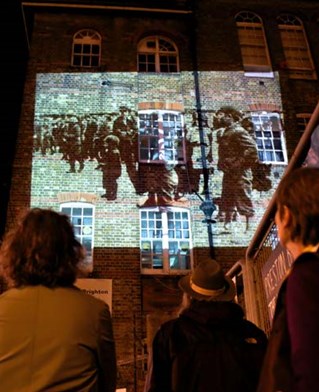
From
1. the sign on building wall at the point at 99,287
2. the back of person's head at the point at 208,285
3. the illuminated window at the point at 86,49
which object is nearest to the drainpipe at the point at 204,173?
the sign on building wall at the point at 99,287

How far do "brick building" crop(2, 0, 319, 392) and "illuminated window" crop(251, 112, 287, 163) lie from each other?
4 cm

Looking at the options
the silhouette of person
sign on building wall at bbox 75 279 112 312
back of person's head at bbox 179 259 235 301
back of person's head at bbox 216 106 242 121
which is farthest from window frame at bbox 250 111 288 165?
back of person's head at bbox 179 259 235 301

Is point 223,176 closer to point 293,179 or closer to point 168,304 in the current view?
point 168,304

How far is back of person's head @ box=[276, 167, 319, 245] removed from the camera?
186cm

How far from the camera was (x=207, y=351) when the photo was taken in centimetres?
241

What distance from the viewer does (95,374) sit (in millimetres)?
2020

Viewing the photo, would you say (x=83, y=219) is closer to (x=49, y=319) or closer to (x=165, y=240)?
(x=165, y=240)

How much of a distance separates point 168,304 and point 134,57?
779 cm

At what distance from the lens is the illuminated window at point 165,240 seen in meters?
12.6

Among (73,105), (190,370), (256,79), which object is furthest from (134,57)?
(190,370)

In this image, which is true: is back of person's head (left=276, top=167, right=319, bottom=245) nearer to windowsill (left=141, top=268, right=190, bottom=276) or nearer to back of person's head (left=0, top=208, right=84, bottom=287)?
back of person's head (left=0, top=208, right=84, bottom=287)

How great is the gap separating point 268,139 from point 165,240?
444 centimetres

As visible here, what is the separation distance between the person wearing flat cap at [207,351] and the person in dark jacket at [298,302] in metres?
0.70

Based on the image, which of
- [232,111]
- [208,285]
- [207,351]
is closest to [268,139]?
[232,111]
